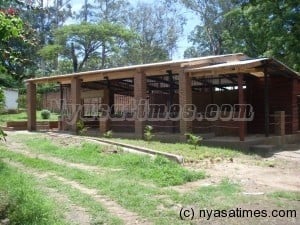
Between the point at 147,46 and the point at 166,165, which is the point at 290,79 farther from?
the point at 147,46

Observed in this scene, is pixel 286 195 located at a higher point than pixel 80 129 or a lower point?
lower

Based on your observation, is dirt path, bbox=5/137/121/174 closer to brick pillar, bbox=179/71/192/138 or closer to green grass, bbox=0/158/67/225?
green grass, bbox=0/158/67/225

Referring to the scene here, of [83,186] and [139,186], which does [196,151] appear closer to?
[139,186]

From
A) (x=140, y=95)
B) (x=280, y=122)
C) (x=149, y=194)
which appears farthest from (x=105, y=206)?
(x=280, y=122)

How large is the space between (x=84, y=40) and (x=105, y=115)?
2583 centimetres

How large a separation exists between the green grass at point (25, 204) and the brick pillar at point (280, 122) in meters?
11.5

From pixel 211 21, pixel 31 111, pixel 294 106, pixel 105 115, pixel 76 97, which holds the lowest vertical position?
pixel 105 115

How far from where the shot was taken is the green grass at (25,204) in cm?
654

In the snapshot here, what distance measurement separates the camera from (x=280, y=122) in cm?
1827

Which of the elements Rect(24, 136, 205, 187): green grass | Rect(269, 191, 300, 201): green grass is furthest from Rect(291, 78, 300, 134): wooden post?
Rect(269, 191, 300, 201): green grass

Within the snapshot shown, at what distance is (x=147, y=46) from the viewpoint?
5703 centimetres

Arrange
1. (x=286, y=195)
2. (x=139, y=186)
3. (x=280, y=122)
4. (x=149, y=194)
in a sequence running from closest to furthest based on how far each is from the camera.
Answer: (x=286, y=195) < (x=149, y=194) < (x=139, y=186) < (x=280, y=122)

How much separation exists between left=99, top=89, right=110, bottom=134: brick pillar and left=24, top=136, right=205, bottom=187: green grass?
198 inches

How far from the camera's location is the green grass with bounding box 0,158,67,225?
A: 654cm
